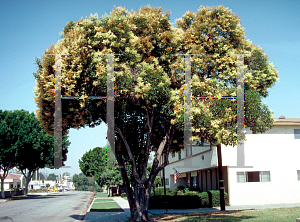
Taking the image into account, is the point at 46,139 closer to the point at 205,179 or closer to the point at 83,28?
the point at 205,179

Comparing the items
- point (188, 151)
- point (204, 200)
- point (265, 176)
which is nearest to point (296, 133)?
point (265, 176)

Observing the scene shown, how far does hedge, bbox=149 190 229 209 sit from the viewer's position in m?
24.0

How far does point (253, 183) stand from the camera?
24641mm

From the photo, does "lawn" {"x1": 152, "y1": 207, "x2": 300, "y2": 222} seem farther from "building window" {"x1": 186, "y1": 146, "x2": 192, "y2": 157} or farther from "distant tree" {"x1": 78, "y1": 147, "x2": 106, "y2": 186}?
"distant tree" {"x1": 78, "y1": 147, "x2": 106, "y2": 186}

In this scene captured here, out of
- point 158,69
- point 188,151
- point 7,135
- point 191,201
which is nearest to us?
point 158,69

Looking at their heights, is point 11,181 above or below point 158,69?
below

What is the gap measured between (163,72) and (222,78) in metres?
2.91

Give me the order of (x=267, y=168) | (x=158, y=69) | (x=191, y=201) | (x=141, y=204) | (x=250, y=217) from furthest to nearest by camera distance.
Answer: (x=267, y=168) < (x=191, y=201) < (x=141, y=204) < (x=250, y=217) < (x=158, y=69)

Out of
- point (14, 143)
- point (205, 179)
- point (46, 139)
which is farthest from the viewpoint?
point (46, 139)

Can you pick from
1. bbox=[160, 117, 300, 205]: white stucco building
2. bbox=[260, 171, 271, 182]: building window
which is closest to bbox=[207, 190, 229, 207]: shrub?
bbox=[160, 117, 300, 205]: white stucco building

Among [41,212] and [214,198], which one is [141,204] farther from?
[41,212]

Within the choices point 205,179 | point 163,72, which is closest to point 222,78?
point 163,72

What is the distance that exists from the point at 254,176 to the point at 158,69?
14961 millimetres

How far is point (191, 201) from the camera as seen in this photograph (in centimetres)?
2416
